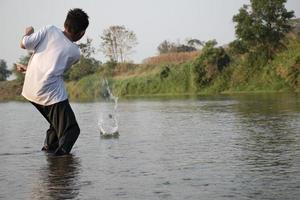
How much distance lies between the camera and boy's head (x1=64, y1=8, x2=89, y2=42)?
7273mm

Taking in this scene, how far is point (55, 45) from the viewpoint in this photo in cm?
716

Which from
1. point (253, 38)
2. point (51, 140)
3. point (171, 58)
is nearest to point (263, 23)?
point (253, 38)

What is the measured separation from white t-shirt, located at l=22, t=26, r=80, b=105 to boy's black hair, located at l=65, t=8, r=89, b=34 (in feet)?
0.51

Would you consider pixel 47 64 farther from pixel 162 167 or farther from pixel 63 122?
pixel 162 167

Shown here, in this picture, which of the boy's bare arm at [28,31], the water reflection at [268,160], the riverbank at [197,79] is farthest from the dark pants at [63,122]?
the riverbank at [197,79]

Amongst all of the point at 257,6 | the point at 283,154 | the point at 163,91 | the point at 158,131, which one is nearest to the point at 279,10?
the point at 257,6

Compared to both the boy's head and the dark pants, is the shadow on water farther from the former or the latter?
the boy's head

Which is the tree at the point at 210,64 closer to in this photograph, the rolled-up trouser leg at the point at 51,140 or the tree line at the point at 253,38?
the tree line at the point at 253,38

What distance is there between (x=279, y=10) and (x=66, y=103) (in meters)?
42.8

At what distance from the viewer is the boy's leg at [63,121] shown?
726 centimetres

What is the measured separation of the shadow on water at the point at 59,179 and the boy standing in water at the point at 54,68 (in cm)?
37

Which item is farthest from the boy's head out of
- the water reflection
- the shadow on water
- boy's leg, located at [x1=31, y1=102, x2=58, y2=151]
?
the water reflection

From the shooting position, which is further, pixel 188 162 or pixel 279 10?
pixel 279 10

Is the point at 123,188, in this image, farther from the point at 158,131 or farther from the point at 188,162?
the point at 158,131
